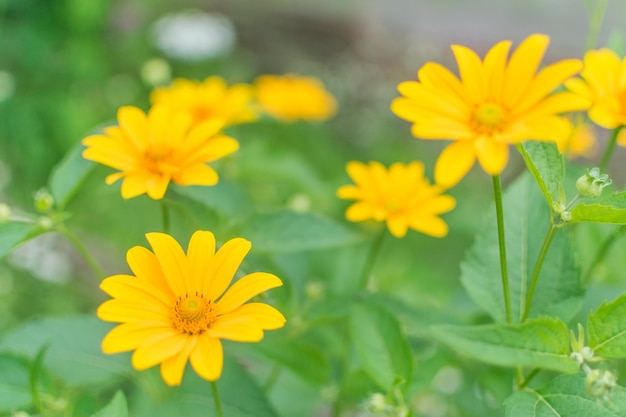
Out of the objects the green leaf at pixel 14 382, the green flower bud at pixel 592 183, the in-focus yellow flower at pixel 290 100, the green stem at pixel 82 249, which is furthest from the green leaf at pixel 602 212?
the in-focus yellow flower at pixel 290 100

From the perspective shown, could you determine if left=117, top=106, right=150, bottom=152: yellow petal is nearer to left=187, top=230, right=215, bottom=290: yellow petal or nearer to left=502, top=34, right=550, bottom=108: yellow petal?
left=187, top=230, right=215, bottom=290: yellow petal

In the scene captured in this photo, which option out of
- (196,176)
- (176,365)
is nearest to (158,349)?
(176,365)

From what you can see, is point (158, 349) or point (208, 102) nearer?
point (158, 349)

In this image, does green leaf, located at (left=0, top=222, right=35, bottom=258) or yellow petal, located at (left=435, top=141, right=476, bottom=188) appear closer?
yellow petal, located at (left=435, top=141, right=476, bottom=188)

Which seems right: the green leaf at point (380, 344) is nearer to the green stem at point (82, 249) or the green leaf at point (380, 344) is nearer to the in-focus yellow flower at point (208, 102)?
the green stem at point (82, 249)

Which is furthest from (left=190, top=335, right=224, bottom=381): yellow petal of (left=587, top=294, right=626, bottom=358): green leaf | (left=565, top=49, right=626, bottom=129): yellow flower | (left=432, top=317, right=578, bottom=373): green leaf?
(left=565, top=49, right=626, bottom=129): yellow flower

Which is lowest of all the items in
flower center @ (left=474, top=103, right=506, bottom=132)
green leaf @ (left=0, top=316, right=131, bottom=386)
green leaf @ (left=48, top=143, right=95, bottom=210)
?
green leaf @ (left=0, top=316, right=131, bottom=386)

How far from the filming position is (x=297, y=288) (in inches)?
53.1

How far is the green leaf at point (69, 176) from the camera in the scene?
111 centimetres

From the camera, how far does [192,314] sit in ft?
2.95

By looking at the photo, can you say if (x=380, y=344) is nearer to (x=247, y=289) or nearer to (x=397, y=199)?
(x=247, y=289)

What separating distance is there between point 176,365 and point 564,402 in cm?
48

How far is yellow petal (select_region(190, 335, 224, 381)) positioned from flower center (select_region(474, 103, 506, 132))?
43 cm

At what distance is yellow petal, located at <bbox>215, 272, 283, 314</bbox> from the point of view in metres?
0.87
